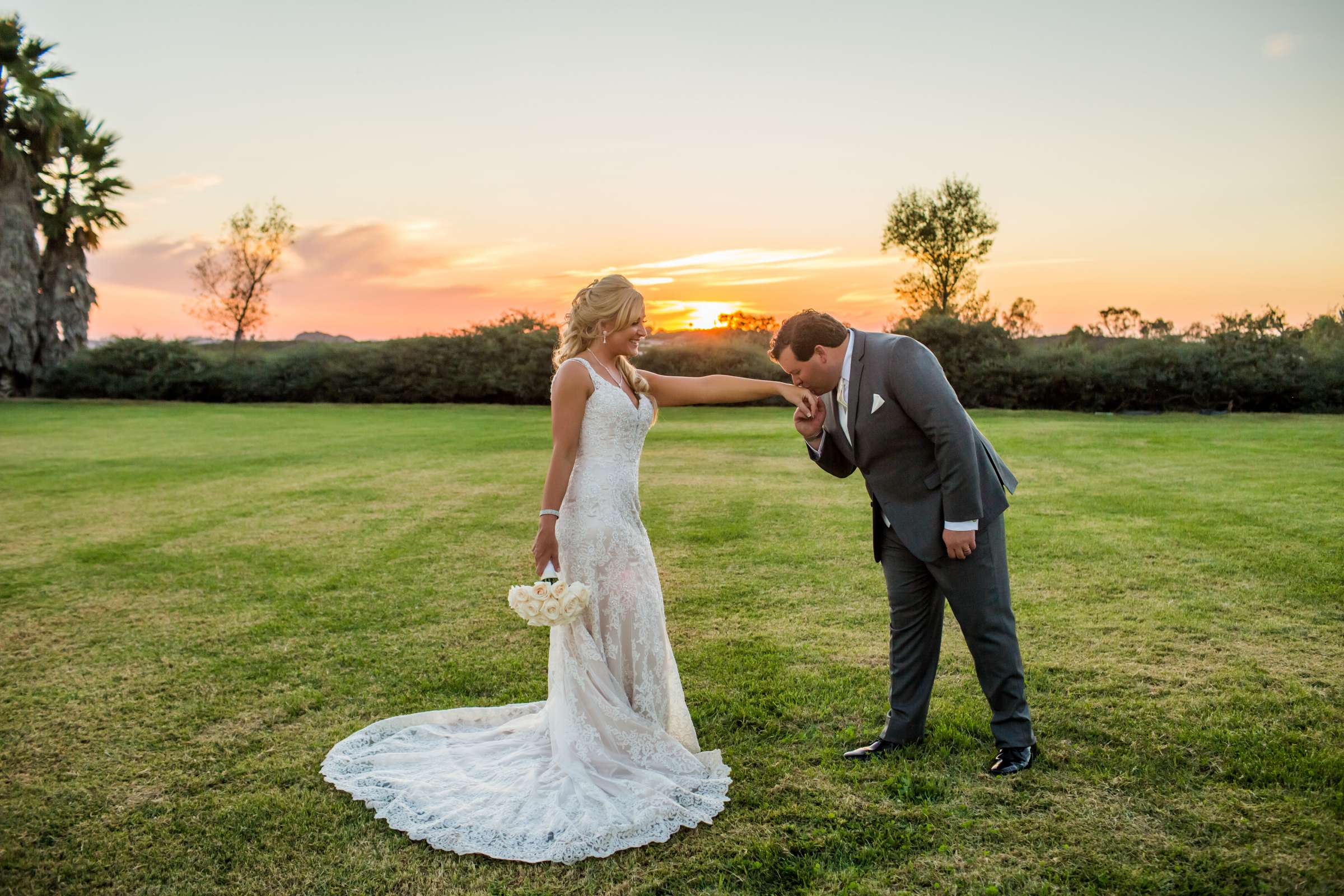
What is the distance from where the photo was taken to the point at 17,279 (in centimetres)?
3522

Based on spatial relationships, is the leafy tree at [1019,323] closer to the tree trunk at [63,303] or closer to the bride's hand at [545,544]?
the bride's hand at [545,544]

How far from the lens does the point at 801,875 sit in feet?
10.6

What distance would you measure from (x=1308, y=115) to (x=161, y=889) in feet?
70.3

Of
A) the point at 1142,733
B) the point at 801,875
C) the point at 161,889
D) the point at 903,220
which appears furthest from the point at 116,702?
the point at 903,220

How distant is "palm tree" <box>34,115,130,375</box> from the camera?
120 ft

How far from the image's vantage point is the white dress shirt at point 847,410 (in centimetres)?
386

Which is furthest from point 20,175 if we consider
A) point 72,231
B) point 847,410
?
point 847,410

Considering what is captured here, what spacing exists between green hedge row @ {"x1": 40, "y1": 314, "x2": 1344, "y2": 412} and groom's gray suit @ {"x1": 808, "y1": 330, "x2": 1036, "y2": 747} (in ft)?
92.1

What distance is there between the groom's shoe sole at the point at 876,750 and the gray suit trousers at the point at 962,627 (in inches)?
1.0

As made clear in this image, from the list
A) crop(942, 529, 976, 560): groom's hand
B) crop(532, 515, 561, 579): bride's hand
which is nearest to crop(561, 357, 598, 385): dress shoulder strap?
crop(532, 515, 561, 579): bride's hand

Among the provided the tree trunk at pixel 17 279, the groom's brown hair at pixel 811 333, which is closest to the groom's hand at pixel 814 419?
the groom's brown hair at pixel 811 333

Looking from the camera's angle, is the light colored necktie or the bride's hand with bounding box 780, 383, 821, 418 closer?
the light colored necktie

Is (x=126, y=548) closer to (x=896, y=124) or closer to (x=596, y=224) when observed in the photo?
(x=596, y=224)

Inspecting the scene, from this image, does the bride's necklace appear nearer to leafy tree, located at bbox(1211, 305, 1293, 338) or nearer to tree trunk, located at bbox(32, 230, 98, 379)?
leafy tree, located at bbox(1211, 305, 1293, 338)
